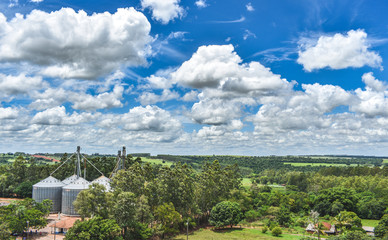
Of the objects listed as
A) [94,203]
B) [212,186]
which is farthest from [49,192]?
[212,186]

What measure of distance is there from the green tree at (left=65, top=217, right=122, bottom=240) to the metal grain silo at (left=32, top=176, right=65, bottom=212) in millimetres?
38164

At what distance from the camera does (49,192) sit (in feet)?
267

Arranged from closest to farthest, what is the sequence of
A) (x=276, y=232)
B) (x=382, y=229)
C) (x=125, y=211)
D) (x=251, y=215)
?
(x=125, y=211) < (x=382, y=229) < (x=276, y=232) < (x=251, y=215)

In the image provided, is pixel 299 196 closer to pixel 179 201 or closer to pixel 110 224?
pixel 179 201

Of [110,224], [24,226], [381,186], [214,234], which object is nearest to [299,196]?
[381,186]

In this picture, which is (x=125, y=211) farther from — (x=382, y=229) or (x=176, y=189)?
(x=382, y=229)

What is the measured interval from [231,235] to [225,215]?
5.84 m

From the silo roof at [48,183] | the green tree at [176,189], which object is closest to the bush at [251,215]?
the green tree at [176,189]

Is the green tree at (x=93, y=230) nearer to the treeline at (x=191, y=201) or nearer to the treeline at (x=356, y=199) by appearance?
the treeline at (x=191, y=201)

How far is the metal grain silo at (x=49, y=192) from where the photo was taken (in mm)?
81062

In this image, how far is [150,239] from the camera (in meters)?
61.2

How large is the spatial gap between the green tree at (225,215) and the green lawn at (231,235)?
238cm

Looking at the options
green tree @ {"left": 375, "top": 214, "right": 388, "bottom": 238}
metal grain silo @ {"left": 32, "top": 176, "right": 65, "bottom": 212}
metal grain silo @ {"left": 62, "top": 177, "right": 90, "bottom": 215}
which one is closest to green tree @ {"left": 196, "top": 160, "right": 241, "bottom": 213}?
metal grain silo @ {"left": 62, "top": 177, "right": 90, "bottom": 215}

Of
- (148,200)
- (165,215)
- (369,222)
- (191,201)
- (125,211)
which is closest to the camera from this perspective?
(125,211)
